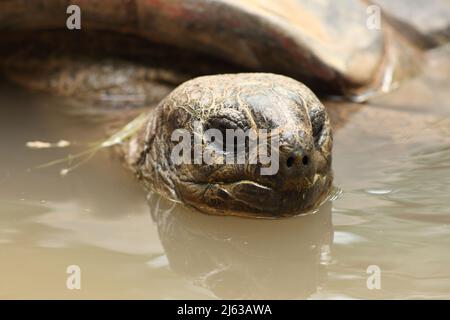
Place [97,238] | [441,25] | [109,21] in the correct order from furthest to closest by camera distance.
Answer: [441,25], [109,21], [97,238]

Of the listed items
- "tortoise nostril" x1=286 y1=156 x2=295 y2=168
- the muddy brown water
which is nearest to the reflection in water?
the muddy brown water

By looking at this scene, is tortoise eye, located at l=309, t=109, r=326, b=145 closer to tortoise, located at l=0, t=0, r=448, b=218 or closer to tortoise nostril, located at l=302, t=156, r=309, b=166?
tortoise, located at l=0, t=0, r=448, b=218

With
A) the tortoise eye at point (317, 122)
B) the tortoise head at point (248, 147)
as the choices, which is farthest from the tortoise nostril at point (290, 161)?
the tortoise eye at point (317, 122)

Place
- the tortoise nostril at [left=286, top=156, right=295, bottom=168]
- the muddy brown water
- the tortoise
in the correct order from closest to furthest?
the muddy brown water → the tortoise nostril at [left=286, top=156, right=295, bottom=168] → the tortoise

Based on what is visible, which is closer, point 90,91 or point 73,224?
point 73,224

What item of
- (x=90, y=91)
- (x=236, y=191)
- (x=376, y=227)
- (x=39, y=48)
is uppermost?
(x=39, y=48)
